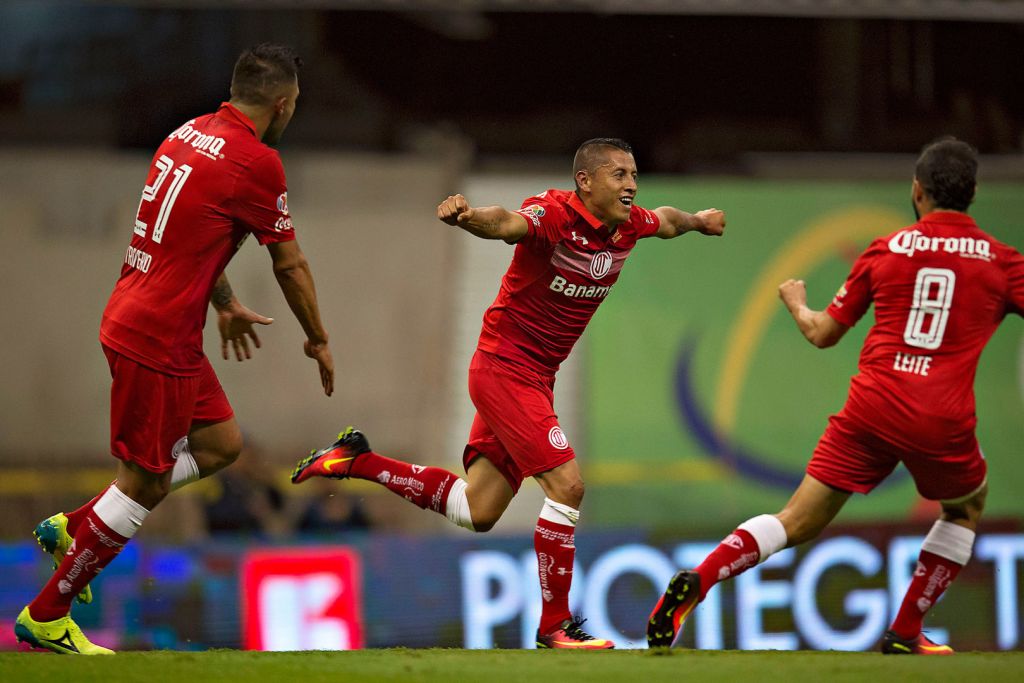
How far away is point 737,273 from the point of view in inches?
486

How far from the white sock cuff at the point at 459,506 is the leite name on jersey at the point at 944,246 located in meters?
2.13

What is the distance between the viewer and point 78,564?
5.69 meters

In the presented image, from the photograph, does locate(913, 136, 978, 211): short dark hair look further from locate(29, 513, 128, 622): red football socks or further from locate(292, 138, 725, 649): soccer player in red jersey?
locate(29, 513, 128, 622): red football socks

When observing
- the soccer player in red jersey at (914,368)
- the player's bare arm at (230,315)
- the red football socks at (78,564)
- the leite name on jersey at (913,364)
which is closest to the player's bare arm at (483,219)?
the player's bare arm at (230,315)

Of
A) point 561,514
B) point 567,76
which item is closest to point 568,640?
point 561,514

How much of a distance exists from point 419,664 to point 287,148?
8.04 m

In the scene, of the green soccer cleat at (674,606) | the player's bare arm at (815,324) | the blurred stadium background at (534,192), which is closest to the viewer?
the green soccer cleat at (674,606)

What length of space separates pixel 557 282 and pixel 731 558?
4.46ft

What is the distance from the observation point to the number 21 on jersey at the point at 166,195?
5.57 m

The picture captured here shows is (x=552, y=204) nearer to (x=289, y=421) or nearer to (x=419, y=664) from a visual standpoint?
(x=419, y=664)

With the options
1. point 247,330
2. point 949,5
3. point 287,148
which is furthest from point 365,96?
point 247,330

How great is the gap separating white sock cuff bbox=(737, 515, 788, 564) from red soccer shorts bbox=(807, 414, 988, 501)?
0.87 ft

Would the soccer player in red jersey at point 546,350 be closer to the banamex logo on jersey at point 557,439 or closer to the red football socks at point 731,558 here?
the banamex logo on jersey at point 557,439

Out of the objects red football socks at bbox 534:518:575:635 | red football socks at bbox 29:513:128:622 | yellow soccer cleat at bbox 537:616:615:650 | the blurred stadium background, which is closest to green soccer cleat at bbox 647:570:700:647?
yellow soccer cleat at bbox 537:616:615:650
